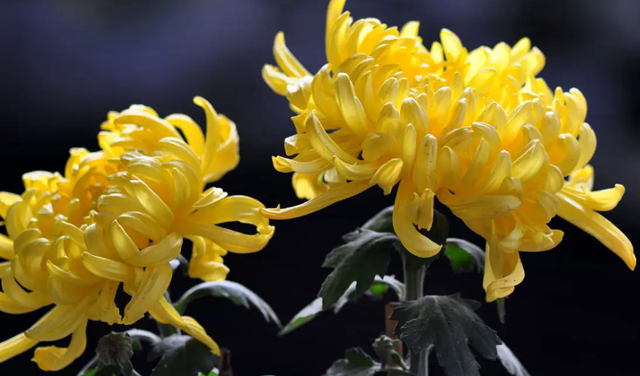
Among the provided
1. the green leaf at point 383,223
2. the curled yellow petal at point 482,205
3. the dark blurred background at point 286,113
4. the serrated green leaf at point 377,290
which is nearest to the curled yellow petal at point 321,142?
the curled yellow petal at point 482,205

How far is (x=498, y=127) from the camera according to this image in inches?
28.0

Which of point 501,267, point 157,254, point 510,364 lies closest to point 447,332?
point 501,267

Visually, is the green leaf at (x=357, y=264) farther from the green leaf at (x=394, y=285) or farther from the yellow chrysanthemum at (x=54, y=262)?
the yellow chrysanthemum at (x=54, y=262)

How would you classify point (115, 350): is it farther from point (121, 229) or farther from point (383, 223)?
point (383, 223)

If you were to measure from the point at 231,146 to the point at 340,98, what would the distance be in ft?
0.70

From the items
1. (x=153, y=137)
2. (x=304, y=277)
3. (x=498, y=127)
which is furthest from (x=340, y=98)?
(x=304, y=277)

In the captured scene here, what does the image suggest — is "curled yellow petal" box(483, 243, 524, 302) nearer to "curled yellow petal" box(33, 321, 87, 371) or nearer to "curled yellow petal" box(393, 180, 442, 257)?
"curled yellow petal" box(393, 180, 442, 257)

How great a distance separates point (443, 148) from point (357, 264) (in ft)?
0.66

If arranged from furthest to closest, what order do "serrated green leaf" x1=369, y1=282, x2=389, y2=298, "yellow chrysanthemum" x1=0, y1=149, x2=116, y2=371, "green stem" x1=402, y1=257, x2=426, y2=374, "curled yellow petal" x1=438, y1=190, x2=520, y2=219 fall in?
"serrated green leaf" x1=369, y1=282, x2=389, y2=298
"green stem" x1=402, y1=257, x2=426, y2=374
"yellow chrysanthemum" x1=0, y1=149, x2=116, y2=371
"curled yellow petal" x1=438, y1=190, x2=520, y2=219

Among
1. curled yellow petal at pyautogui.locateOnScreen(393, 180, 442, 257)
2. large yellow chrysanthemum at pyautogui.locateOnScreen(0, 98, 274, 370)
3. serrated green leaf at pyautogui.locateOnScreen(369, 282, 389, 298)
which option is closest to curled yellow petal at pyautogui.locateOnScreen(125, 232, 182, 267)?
large yellow chrysanthemum at pyautogui.locateOnScreen(0, 98, 274, 370)

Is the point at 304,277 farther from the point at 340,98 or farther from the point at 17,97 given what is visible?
the point at 340,98

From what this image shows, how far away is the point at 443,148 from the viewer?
69 centimetres

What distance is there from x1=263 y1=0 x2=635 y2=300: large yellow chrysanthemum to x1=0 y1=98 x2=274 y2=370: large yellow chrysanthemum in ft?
0.33

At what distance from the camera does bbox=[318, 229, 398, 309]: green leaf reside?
0.82 m
